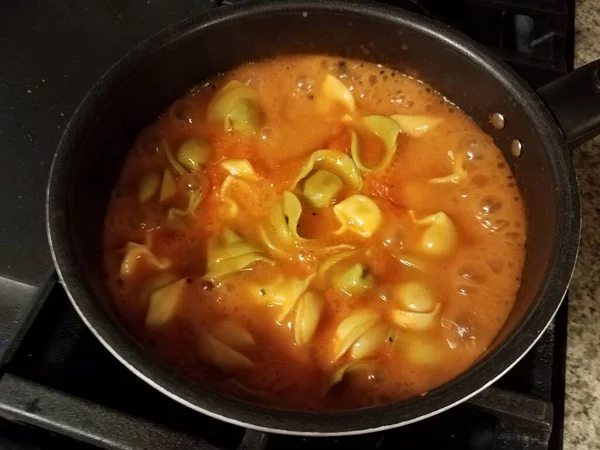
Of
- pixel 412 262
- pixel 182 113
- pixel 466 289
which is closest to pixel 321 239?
pixel 412 262

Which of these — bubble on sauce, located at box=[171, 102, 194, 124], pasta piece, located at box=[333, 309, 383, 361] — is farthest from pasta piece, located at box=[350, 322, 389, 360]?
bubble on sauce, located at box=[171, 102, 194, 124]

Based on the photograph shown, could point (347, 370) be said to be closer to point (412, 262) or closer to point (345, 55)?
point (412, 262)

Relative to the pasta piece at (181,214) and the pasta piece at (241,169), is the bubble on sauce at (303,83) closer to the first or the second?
the pasta piece at (241,169)

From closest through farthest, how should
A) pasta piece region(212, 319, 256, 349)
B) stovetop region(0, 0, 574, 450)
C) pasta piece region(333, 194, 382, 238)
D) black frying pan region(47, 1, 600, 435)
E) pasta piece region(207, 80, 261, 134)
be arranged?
1. black frying pan region(47, 1, 600, 435)
2. stovetop region(0, 0, 574, 450)
3. pasta piece region(212, 319, 256, 349)
4. pasta piece region(333, 194, 382, 238)
5. pasta piece region(207, 80, 261, 134)

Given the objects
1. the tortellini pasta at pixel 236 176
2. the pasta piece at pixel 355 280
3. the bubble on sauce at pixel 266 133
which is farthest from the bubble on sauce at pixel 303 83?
the pasta piece at pixel 355 280

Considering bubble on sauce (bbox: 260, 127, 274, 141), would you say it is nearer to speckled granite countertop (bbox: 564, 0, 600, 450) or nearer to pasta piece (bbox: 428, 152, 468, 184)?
pasta piece (bbox: 428, 152, 468, 184)

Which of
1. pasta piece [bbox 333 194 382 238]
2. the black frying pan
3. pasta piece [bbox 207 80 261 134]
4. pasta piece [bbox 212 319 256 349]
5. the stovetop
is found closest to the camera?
the black frying pan

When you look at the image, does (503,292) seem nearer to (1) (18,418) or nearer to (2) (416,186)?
(2) (416,186)
